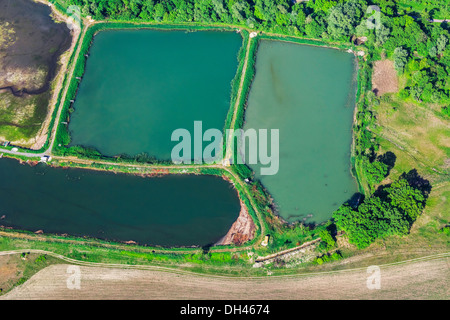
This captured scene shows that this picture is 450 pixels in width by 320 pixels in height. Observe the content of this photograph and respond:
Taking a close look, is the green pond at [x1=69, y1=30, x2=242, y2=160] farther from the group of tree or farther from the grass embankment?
the group of tree

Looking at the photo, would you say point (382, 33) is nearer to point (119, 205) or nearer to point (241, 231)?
point (241, 231)

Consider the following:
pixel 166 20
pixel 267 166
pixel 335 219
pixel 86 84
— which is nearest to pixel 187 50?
pixel 166 20

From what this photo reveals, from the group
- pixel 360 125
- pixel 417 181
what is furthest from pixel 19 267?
pixel 417 181

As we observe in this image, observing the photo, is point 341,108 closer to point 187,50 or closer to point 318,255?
point 318,255

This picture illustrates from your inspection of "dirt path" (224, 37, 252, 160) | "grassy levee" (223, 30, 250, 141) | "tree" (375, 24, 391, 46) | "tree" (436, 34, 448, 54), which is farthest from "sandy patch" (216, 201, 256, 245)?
"tree" (436, 34, 448, 54)

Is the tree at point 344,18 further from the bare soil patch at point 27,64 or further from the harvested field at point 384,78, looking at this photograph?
the bare soil patch at point 27,64

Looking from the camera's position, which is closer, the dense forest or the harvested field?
the dense forest
